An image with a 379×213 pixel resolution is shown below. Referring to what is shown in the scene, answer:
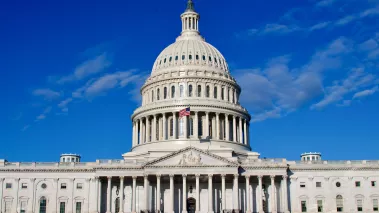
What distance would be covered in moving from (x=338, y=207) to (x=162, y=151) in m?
34.3

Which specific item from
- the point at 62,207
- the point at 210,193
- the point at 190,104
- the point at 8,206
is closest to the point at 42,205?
the point at 62,207

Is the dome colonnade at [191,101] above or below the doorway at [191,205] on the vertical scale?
above

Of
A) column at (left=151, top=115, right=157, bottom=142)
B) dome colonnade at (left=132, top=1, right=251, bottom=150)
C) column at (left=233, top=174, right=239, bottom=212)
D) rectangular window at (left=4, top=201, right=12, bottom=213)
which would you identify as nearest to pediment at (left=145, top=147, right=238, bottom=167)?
column at (left=233, top=174, right=239, bottom=212)

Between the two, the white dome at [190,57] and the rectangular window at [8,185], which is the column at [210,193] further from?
the rectangular window at [8,185]

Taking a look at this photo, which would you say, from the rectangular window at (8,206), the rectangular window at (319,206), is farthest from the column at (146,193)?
the rectangular window at (319,206)

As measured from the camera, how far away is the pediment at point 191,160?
96.6 meters

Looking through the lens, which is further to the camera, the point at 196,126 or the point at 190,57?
the point at 190,57

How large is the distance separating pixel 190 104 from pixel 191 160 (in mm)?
19749

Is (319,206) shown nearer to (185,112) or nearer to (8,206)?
(185,112)

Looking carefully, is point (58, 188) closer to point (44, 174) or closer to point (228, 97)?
point (44, 174)

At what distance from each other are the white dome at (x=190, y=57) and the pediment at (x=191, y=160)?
92.1 feet

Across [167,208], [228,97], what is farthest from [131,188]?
[228,97]

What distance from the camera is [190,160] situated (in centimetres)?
9681

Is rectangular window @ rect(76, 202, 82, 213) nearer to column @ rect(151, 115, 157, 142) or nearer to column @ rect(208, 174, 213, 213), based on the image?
column @ rect(151, 115, 157, 142)
